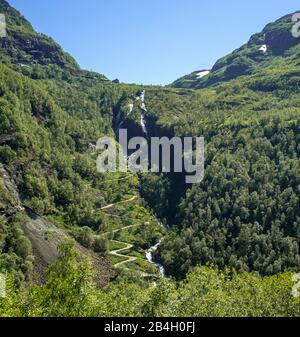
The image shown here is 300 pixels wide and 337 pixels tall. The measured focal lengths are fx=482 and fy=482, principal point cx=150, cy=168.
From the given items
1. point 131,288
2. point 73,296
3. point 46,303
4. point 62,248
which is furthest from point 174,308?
point 62,248

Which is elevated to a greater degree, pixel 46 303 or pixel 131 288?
pixel 46 303

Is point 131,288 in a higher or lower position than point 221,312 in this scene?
lower

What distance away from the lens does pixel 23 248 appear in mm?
186000
